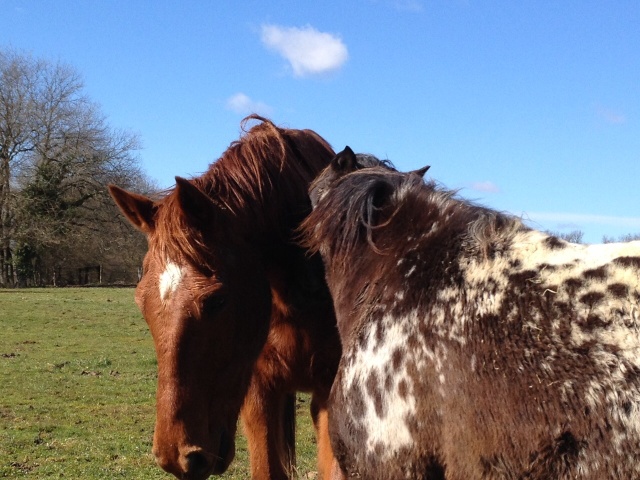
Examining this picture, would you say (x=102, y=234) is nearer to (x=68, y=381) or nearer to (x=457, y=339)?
(x=68, y=381)

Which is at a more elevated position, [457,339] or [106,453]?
[457,339]

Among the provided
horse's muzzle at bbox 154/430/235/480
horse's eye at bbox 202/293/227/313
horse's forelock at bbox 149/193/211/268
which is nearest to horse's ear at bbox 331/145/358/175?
horse's forelock at bbox 149/193/211/268

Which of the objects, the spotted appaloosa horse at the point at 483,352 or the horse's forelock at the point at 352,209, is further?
the horse's forelock at the point at 352,209

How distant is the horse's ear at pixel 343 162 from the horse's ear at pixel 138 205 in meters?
0.94

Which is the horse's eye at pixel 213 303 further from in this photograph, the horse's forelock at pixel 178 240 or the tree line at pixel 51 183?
the tree line at pixel 51 183

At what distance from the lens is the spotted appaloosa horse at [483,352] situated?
1838 mm

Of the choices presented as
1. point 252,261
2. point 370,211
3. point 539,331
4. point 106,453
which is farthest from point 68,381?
point 539,331

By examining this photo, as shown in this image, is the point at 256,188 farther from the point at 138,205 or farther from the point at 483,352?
the point at 483,352

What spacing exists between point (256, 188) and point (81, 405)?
6.94 m

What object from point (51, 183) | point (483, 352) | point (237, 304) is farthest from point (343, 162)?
point (51, 183)

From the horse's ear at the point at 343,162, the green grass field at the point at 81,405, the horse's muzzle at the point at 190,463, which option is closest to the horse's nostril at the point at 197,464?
the horse's muzzle at the point at 190,463

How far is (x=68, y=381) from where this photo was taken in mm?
10727

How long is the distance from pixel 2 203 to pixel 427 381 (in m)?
37.5

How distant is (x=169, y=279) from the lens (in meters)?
2.94
